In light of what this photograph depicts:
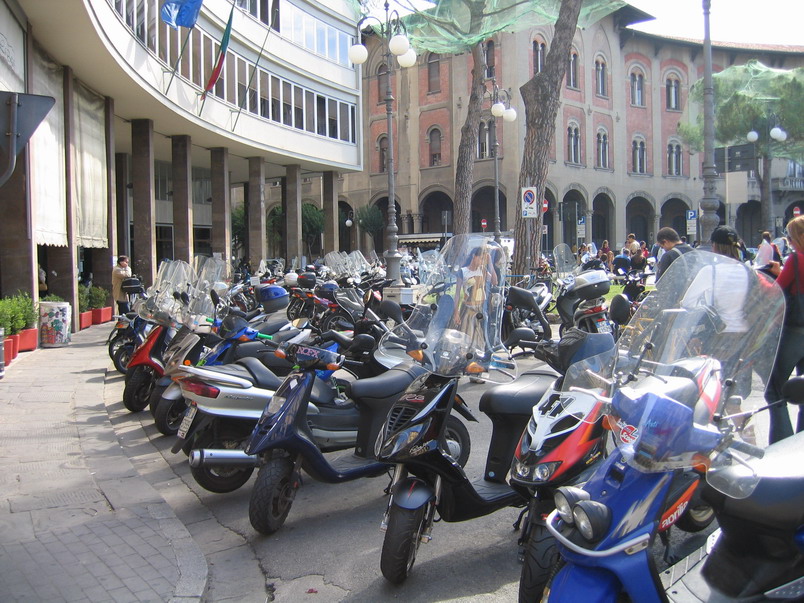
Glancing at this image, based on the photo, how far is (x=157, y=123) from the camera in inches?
881

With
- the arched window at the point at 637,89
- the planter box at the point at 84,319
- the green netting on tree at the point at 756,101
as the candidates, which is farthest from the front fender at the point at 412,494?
the arched window at the point at 637,89

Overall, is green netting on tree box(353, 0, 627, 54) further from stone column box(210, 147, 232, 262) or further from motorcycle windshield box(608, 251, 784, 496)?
motorcycle windshield box(608, 251, 784, 496)

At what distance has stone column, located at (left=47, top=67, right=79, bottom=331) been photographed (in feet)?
50.4

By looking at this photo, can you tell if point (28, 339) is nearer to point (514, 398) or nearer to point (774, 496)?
point (514, 398)

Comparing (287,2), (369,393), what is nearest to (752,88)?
(287,2)

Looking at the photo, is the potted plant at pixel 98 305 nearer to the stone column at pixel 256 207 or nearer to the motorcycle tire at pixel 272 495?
the stone column at pixel 256 207

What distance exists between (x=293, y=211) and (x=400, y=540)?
29.0 metres

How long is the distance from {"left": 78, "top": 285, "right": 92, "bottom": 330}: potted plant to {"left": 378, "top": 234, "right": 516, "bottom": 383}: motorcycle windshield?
13.2 metres

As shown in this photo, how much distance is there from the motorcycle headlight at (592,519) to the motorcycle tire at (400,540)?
1.33 m

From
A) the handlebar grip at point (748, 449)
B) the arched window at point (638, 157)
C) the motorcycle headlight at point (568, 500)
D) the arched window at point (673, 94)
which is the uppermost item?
the arched window at point (673, 94)

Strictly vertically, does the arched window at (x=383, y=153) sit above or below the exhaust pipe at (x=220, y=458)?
above

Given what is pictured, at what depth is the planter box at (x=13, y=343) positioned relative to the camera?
11.0 m

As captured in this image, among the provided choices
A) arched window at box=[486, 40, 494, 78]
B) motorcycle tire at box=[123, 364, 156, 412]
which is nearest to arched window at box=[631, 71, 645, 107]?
arched window at box=[486, 40, 494, 78]

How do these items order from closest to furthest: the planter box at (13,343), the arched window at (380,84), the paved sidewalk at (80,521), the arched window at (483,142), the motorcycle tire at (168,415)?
1. the paved sidewalk at (80,521)
2. the motorcycle tire at (168,415)
3. the planter box at (13,343)
4. the arched window at (483,142)
5. the arched window at (380,84)
